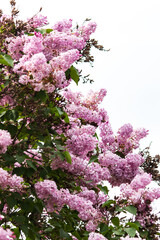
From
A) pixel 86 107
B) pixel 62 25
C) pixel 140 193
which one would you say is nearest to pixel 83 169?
pixel 140 193

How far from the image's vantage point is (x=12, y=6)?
541 cm

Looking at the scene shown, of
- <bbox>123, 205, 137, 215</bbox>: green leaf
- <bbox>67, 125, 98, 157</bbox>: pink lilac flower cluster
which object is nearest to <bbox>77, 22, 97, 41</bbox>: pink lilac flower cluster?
<bbox>67, 125, 98, 157</bbox>: pink lilac flower cluster

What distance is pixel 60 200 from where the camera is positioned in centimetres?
461

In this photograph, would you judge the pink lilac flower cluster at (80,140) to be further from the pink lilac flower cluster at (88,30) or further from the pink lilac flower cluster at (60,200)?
the pink lilac flower cluster at (88,30)

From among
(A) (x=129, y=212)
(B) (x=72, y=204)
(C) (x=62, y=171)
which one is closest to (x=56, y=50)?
(C) (x=62, y=171)

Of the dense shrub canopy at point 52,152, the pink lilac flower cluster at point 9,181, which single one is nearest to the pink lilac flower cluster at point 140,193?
the dense shrub canopy at point 52,152

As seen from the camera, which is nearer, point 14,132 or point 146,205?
point 14,132

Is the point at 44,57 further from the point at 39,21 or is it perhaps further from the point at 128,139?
the point at 128,139

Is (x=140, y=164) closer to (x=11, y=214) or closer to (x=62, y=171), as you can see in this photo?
(x=62, y=171)

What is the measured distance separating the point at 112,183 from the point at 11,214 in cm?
225

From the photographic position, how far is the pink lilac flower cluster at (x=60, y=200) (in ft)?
14.8

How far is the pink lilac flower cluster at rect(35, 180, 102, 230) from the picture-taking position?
451 centimetres

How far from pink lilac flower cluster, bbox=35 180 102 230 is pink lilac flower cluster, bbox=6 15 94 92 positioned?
1200 millimetres

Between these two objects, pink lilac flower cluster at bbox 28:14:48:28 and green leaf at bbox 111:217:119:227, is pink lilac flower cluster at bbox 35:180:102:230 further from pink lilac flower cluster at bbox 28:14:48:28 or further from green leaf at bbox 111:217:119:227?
pink lilac flower cluster at bbox 28:14:48:28
